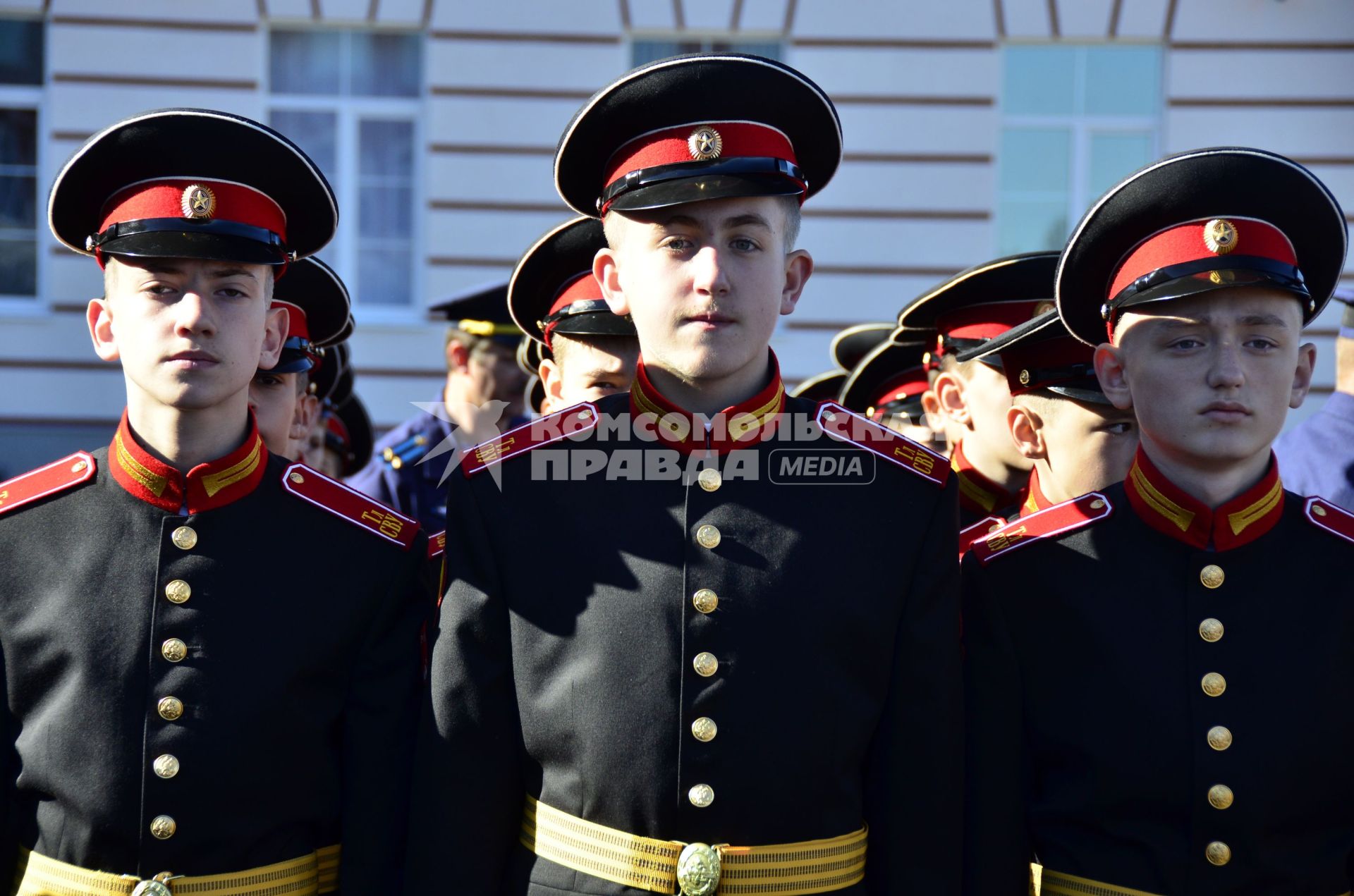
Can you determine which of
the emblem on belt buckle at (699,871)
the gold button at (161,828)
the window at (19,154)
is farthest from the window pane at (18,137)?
the emblem on belt buckle at (699,871)

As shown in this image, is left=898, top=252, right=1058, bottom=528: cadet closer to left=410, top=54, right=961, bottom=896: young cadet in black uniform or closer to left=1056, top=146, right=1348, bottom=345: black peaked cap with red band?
left=1056, top=146, right=1348, bottom=345: black peaked cap with red band

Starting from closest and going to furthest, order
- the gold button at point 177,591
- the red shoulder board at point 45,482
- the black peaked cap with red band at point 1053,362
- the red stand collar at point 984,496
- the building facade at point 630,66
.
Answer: the gold button at point 177,591, the red shoulder board at point 45,482, the black peaked cap with red band at point 1053,362, the red stand collar at point 984,496, the building facade at point 630,66

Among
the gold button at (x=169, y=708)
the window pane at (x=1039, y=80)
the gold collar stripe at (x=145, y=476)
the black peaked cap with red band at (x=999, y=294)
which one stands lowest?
the gold button at (x=169, y=708)

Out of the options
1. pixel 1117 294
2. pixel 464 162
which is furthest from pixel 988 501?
pixel 464 162

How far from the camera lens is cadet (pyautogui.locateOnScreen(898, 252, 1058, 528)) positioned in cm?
419

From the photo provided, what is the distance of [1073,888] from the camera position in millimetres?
2695

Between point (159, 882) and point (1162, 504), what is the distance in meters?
2.11

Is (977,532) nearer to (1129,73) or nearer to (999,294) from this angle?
(999,294)

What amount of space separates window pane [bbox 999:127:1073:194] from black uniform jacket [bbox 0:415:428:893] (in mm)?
8715

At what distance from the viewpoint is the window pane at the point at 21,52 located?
10562mm

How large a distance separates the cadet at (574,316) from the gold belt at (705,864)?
185cm

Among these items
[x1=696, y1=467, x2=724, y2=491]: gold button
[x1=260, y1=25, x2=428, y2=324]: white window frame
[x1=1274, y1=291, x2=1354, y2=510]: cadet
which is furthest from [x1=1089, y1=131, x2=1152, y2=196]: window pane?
[x1=696, y1=467, x2=724, y2=491]: gold button

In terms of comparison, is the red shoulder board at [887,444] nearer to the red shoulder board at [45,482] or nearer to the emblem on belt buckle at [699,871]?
the emblem on belt buckle at [699,871]

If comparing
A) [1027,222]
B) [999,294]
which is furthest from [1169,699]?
[1027,222]
